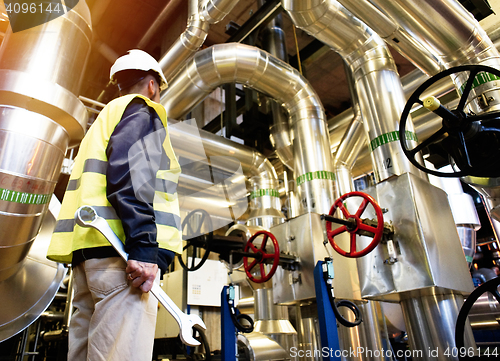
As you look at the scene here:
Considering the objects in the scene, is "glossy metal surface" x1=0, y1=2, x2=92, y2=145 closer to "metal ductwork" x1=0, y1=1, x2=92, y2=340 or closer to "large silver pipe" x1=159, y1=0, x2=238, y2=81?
"metal ductwork" x1=0, y1=1, x2=92, y2=340

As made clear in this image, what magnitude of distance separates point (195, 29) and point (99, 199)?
204 cm

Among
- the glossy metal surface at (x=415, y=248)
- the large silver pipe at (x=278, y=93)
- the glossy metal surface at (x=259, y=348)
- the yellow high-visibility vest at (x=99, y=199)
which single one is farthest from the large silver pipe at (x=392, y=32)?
the glossy metal surface at (x=259, y=348)

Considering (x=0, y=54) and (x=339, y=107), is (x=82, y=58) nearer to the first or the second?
(x=0, y=54)

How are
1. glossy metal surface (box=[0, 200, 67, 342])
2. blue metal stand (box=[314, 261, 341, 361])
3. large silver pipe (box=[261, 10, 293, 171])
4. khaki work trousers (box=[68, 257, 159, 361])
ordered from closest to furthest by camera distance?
1. khaki work trousers (box=[68, 257, 159, 361])
2. blue metal stand (box=[314, 261, 341, 361])
3. glossy metal surface (box=[0, 200, 67, 342])
4. large silver pipe (box=[261, 10, 293, 171])

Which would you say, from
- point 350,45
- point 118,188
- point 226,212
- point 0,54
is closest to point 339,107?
point 350,45

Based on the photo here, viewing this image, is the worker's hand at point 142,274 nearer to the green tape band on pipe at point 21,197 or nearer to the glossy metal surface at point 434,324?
the green tape band on pipe at point 21,197

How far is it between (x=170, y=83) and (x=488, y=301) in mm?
3260

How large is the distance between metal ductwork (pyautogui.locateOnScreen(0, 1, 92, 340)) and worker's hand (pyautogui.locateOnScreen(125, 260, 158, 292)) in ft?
3.02

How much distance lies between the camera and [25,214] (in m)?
1.58

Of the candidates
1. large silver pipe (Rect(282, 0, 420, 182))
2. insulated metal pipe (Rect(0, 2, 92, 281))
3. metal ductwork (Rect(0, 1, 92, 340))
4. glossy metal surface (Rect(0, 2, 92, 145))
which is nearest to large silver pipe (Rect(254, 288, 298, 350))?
large silver pipe (Rect(282, 0, 420, 182))

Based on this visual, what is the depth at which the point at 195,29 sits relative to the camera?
8.80 ft

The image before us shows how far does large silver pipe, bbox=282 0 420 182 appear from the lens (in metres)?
2.00

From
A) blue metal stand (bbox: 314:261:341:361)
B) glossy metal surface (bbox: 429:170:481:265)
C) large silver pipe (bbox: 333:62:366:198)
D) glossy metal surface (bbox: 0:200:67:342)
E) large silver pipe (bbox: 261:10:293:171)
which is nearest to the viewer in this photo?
blue metal stand (bbox: 314:261:341:361)

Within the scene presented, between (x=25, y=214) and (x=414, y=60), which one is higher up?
(x=414, y=60)
